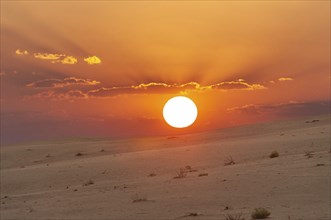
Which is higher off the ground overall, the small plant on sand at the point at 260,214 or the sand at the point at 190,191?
the sand at the point at 190,191

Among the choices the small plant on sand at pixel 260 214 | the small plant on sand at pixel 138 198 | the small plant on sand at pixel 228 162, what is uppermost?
the small plant on sand at pixel 228 162

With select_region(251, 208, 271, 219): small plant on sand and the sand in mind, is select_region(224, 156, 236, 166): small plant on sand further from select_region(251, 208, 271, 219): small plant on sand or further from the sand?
select_region(251, 208, 271, 219): small plant on sand

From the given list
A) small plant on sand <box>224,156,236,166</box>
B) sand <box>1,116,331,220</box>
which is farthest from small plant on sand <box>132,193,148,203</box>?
small plant on sand <box>224,156,236,166</box>

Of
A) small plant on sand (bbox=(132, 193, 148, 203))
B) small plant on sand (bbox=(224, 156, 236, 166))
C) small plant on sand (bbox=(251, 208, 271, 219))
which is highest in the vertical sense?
small plant on sand (bbox=(224, 156, 236, 166))

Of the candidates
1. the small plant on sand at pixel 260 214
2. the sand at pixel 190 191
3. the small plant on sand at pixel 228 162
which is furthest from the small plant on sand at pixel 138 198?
the small plant on sand at pixel 228 162

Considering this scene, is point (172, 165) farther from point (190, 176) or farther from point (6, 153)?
point (6, 153)

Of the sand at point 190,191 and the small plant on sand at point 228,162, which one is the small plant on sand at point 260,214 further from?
the small plant on sand at point 228,162

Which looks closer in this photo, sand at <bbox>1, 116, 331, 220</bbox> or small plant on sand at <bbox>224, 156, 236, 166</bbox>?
sand at <bbox>1, 116, 331, 220</bbox>

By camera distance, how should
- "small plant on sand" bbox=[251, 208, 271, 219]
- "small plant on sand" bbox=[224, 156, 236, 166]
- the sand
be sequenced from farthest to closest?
"small plant on sand" bbox=[224, 156, 236, 166] < the sand < "small plant on sand" bbox=[251, 208, 271, 219]

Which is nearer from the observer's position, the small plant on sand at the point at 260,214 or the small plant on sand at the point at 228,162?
the small plant on sand at the point at 260,214

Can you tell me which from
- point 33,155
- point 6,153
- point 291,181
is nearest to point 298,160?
point 291,181

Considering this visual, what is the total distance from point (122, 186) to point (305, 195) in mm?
8548

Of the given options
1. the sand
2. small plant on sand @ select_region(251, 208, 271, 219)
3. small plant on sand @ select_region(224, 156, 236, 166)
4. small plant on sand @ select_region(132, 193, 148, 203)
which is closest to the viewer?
small plant on sand @ select_region(251, 208, 271, 219)

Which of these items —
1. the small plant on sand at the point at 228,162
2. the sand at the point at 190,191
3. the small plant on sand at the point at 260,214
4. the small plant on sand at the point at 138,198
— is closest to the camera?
the small plant on sand at the point at 260,214
